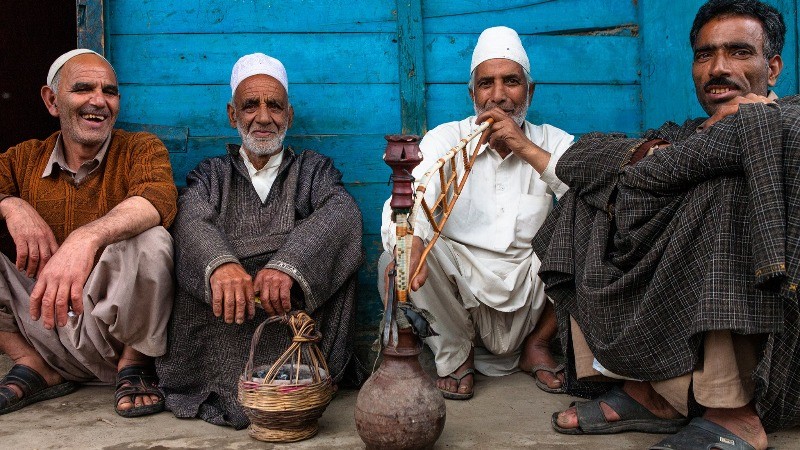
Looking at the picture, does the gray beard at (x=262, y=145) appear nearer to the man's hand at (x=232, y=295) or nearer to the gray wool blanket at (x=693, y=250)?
the man's hand at (x=232, y=295)

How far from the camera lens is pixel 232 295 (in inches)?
121

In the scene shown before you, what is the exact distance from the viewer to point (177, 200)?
3666mm

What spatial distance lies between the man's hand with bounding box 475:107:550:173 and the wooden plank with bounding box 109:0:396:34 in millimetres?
1201

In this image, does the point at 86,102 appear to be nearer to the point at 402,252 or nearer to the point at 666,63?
the point at 402,252

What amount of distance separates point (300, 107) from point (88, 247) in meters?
1.67

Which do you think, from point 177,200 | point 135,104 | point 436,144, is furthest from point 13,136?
point 436,144

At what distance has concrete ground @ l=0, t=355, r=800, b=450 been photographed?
9.34 ft

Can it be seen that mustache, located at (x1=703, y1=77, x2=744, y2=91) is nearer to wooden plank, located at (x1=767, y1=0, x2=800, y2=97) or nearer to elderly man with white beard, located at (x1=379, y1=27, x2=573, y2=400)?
wooden plank, located at (x1=767, y1=0, x2=800, y2=97)

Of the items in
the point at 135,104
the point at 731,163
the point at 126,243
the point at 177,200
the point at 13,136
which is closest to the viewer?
the point at 731,163

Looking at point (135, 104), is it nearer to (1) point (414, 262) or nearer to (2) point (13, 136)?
(2) point (13, 136)

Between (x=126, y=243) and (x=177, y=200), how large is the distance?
0.39 meters

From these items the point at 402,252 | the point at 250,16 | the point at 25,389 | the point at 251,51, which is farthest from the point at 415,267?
the point at 250,16

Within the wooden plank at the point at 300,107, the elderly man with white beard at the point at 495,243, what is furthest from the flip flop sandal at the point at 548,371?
the wooden plank at the point at 300,107

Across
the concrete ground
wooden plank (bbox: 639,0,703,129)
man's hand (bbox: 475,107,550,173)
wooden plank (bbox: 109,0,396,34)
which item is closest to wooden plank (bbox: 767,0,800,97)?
wooden plank (bbox: 639,0,703,129)
